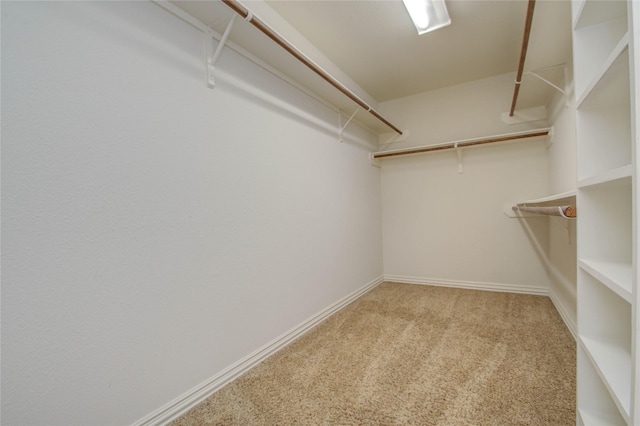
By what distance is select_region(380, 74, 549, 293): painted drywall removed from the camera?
111 inches

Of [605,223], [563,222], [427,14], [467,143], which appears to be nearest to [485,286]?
[563,222]

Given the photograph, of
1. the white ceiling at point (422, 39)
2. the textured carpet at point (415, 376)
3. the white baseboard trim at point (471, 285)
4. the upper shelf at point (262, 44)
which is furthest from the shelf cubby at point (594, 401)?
the white baseboard trim at point (471, 285)

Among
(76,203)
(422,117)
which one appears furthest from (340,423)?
(422,117)

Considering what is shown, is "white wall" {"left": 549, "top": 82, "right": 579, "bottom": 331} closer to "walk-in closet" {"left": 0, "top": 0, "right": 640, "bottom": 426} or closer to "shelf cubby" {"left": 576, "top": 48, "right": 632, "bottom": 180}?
"walk-in closet" {"left": 0, "top": 0, "right": 640, "bottom": 426}

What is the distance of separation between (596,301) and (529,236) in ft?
7.48

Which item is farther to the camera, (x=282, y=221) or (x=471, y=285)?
(x=471, y=285)

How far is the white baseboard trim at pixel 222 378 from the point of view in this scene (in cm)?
118

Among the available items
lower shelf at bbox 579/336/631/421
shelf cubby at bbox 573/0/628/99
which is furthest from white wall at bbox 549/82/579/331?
lower shelf at bbox 579/336/631/421

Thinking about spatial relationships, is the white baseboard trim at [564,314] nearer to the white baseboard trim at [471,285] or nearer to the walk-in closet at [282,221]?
the walk-in closet at [282,221]

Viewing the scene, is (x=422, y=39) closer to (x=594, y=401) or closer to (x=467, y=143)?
(x=467, y=143)

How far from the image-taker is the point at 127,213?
3.60 feet

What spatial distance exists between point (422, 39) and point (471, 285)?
8.58 ft

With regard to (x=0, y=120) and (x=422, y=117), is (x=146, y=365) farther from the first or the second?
(x=422, y=117)

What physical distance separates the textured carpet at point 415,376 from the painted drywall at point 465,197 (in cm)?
75
